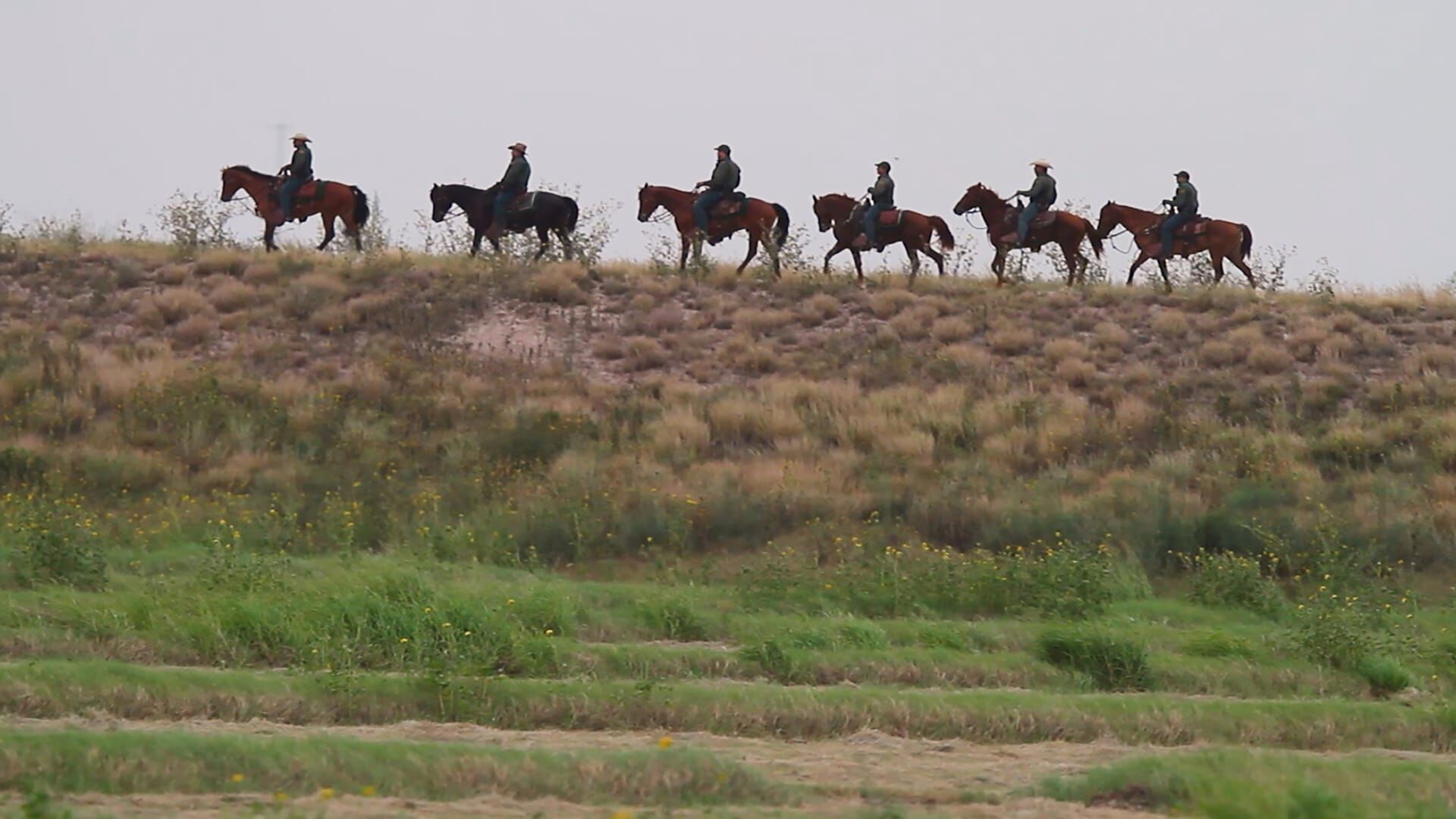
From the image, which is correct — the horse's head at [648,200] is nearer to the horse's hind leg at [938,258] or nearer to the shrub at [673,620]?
the horse's hind leg at [938,258]

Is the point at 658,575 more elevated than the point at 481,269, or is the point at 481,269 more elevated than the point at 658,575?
the point at 481,269

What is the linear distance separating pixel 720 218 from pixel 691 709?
64.0 ft

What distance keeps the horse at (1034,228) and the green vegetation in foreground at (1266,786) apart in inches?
836

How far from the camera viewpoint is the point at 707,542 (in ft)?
68.3

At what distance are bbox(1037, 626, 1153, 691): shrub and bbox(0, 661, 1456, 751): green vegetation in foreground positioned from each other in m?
1.49

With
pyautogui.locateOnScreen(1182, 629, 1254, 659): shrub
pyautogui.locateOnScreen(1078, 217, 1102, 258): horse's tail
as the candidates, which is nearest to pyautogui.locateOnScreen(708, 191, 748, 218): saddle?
pyautogui.locateOnScreen(1078, 217, 1102, 258): horse's tail

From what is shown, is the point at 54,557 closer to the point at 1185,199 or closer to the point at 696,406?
the point at 696,406

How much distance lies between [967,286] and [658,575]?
14.4 meters

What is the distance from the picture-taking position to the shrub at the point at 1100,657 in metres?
14.6

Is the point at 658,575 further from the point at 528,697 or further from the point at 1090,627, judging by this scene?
the point at 528,697

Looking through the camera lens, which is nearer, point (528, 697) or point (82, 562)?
point (528, 697)

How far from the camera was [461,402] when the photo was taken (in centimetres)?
2528

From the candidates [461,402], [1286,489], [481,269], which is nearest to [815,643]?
[1286,489]

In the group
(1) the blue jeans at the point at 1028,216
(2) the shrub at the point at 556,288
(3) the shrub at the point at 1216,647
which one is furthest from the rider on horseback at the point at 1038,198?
(3) the shrub at the point at 1216,647
